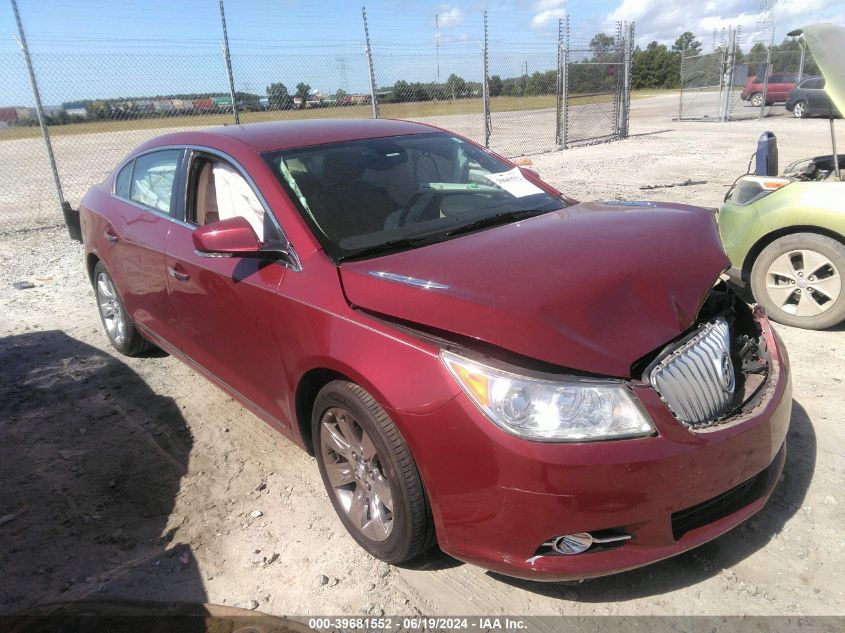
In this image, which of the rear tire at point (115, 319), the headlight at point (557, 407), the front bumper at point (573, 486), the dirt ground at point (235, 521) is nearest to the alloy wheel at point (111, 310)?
the rear tire at point (115, 319)

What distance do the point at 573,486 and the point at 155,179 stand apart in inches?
128

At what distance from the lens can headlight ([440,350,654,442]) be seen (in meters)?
1.92

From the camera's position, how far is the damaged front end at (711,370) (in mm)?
2074

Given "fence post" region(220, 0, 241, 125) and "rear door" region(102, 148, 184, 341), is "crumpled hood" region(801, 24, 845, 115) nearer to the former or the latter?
"rear door" region(102, 148, 184, 341)

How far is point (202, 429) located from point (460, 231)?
2017mm

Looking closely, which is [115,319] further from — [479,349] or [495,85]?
[495,85]

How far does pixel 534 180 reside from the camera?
3639 mm

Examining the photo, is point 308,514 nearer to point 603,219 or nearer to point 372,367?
point 372,367

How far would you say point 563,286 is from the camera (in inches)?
87.0

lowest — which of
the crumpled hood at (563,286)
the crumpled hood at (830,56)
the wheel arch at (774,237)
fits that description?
the wheel arch at (774,237)

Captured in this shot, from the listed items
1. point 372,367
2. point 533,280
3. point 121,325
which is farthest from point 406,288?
point 121,325

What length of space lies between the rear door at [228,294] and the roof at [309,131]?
0.19 meters

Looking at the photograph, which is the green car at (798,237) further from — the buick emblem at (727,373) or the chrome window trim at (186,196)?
the chrome window trim at (186,196)

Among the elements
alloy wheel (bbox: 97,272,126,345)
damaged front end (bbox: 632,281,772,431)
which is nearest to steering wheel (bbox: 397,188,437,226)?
damaged front end (bbox: 632,281,772,431)
